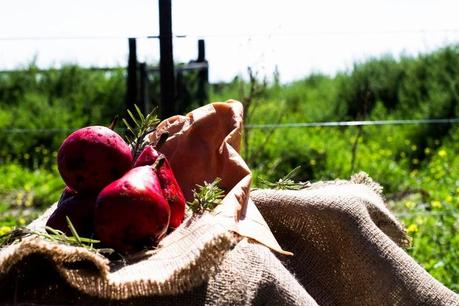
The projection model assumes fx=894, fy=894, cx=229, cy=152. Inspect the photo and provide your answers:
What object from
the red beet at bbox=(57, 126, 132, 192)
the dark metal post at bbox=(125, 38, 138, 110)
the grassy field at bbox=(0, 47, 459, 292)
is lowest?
the grassy field at bbox=(0, 47, 459, 292)

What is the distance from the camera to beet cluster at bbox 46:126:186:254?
65.5 inches

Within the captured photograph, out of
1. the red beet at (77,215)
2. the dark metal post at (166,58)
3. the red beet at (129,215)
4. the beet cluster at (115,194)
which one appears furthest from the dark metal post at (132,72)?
the red beet at (129,215)

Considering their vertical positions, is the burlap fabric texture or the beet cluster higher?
the beet cluster

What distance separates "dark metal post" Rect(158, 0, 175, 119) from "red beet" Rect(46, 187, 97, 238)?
149cm

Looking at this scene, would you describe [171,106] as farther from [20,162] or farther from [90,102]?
[90,102]

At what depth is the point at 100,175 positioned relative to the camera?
182cm

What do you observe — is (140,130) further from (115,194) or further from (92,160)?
(115,194)

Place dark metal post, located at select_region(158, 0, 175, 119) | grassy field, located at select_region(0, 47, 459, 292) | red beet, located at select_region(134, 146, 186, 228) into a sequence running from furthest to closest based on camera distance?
grassy field, located at select_region(0, 47, 459, 292)
dark metal post, located at select_region(158, 0, 175, 119)
red beet, located at select_region(134, 146, 186, 228)

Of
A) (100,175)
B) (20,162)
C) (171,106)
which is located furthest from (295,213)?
(20,162)

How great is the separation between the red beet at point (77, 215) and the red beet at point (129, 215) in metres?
0.08

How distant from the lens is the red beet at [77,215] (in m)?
1.75

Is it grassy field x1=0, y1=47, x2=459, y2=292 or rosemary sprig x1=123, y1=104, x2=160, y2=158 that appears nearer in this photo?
rosemary sprig x1=123, y1=104, x2=160, y2=158

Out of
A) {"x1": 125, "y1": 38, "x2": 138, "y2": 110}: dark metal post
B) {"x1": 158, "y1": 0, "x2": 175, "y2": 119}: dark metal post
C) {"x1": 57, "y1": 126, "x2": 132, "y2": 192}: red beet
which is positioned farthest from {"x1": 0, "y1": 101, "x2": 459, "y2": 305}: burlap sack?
{"x1": 125, "y1": 38, "x2": 138, "y2": 110}: dark metal post

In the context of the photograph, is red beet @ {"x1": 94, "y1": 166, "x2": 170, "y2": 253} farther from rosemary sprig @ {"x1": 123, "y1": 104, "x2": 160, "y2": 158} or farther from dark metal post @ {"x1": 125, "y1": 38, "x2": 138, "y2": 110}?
dark metal post @ {"x1": 125, "y1": 38, "x2": 138, "y2": 110}
